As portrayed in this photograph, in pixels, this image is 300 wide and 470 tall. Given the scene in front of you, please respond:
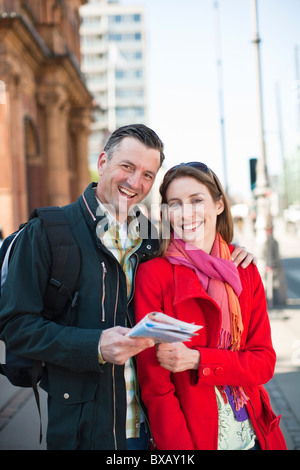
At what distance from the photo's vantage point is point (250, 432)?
2.09 meters

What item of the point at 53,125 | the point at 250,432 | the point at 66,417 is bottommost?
the point at 250,432

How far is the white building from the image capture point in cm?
9012

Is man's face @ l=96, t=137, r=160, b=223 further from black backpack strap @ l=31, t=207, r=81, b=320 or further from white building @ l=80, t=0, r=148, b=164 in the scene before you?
white building @ l=80, t=0, r=148, b=164

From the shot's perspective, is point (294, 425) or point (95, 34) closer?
point (294, 425)

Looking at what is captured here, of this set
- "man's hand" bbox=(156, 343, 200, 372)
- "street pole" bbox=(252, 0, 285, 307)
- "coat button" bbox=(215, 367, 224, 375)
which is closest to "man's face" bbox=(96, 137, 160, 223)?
"man's hand" bbox=(156, 343, 200, 372)

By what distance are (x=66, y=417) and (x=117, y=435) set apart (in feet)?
0.77

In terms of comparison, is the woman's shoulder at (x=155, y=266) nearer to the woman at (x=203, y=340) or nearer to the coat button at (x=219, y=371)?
the woman at (x=203, y=340)

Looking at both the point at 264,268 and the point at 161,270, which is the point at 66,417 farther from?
the point at 264,268

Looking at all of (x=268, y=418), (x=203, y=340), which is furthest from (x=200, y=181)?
(x=268, y=418)

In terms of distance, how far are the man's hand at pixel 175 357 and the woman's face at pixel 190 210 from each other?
0.53 meters

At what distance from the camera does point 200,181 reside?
2.22 m

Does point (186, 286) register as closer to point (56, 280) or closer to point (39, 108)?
point (56, 280)

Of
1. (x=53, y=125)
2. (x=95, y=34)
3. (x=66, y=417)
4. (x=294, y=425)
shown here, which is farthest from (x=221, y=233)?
(x=95, y=34)

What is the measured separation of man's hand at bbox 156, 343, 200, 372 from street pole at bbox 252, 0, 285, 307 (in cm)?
801
